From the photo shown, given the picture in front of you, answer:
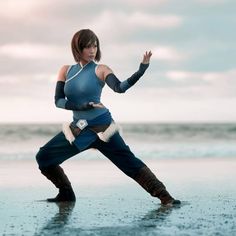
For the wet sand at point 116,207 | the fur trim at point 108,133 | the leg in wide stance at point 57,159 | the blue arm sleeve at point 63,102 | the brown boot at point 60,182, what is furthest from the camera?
the brown boot at point 60,182

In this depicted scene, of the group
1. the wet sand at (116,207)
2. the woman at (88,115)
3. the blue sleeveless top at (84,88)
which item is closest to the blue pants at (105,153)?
the woman at (88,115)

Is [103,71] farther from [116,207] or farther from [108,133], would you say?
[116,207]

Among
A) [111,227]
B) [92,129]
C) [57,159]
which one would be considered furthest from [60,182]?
[111,227]

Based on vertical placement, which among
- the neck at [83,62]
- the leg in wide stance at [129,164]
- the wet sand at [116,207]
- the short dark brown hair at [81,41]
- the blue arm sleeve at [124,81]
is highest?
the short dark brown hair at [81,41]

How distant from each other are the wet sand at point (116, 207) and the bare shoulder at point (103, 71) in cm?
127

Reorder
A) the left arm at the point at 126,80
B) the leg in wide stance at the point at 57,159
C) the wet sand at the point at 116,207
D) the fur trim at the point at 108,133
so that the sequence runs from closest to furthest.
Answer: the wet sand at the point at 116,207 < the left arm at the point at 126,80 < the fur trim at the point at 108,133 < the leg in wide stance at the point at 57,159

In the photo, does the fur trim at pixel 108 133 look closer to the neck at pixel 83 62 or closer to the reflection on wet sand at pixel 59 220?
the neck at pixel 83 62

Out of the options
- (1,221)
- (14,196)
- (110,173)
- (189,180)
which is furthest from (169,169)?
(1,221)

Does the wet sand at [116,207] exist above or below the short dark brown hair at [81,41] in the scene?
below

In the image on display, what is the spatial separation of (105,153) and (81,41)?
113 centimetres

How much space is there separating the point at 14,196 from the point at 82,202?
0.89 metres

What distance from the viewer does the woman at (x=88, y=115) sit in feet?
20.5

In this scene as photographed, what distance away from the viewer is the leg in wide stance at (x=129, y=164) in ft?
21.1

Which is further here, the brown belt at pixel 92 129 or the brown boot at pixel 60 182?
the brown boot at pixel 60 182
